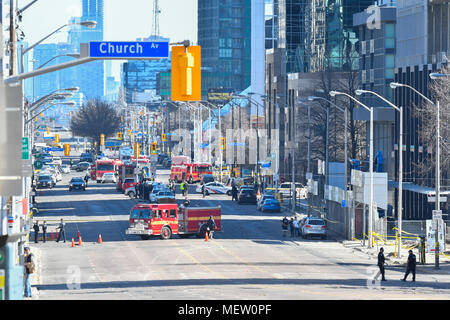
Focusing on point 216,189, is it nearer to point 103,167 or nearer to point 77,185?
point 77,185

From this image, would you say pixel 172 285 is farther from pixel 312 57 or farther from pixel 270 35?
pixel 270 35

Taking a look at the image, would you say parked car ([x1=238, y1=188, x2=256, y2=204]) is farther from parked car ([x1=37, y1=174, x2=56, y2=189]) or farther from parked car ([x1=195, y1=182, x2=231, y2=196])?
parked car ([x1=37, y1=174, x2=56, y2=189])

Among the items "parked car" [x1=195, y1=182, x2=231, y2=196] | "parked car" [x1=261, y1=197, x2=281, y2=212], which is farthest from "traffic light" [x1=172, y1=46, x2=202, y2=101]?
"parked car" [x1=195, y1=182, x2=231, y2=196]

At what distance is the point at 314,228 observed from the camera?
5956 cm

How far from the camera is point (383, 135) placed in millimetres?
90812

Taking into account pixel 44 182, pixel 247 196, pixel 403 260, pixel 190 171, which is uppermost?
pixel 190 171

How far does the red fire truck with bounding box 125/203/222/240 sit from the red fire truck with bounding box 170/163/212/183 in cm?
4947

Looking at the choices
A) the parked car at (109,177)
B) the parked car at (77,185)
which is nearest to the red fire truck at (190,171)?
the parked car at (109,177)

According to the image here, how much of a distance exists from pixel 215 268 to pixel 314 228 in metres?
16.7

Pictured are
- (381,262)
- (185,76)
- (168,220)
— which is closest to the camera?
(185,76)

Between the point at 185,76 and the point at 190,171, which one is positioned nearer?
the point at 185,76

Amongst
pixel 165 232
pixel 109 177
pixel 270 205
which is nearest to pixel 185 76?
pixel 165 232

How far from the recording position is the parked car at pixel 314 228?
59438 millimetres

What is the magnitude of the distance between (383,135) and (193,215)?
3716 cm
